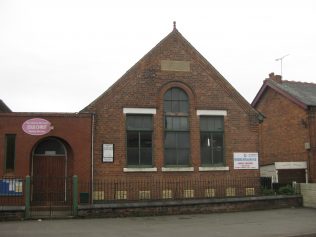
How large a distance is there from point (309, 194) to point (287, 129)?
759 centimetres

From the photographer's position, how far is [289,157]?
87.7 feet

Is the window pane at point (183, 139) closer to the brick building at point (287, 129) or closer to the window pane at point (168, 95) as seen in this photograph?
the window pane at point (168, 95)

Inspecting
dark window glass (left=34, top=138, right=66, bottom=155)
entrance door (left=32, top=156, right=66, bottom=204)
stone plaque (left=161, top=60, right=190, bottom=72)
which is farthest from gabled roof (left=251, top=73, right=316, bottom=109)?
entrance door (left=32, top=156, right=66, bottom=204)

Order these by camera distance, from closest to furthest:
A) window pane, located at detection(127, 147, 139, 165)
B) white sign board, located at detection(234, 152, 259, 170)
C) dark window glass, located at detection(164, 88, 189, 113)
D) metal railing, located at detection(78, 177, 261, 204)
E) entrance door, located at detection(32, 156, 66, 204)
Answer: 1. entrance door, located at detection(32, 156, 66, 204)
2. metal railing, located at detection(78, 177, 261, 204)
3. window pane, located at detection(127, 147, 139, 165)
4. dark window glass, located at detection(164, 88, 189, 113)
5. white sign board, located at detection(234, 152, 259, 170)

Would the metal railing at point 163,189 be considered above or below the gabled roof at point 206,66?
below

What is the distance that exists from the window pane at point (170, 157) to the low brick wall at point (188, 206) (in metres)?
3.14

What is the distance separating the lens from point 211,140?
21.5m

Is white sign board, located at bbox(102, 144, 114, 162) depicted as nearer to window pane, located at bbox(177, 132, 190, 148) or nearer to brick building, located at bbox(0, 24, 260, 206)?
brick building, located at bbox(0, 24, 260, 206)

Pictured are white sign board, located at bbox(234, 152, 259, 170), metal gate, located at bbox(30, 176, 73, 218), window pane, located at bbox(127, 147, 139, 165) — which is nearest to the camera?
metal gate, located at bbox(30, 176, 73, 218)

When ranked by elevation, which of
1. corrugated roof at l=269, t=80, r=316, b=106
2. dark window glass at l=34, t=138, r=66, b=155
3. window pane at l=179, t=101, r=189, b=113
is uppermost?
corrugated roof at l=269, t=80, r=316, b=106

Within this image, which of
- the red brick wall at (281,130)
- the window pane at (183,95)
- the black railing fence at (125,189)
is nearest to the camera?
the black railing fence at (125,189)

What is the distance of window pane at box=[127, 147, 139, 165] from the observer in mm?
20234

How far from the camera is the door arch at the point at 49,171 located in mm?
18875

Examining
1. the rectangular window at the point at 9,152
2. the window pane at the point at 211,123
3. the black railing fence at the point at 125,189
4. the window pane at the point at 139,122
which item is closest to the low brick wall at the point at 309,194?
the black railing fence at the point at 125,189
